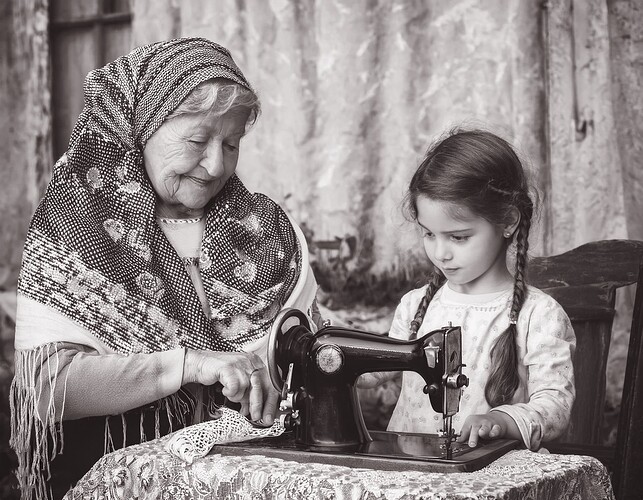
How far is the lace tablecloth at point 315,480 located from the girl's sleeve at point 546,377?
0.18 metres

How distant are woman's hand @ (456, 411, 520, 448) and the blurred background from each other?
140cm

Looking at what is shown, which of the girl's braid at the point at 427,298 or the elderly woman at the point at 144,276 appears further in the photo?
the girl's braid at the point at 427,298

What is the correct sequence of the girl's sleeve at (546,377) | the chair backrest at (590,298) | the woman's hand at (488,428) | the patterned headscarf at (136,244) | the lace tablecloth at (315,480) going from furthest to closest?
the chair backrest at (590,298), the patterned headscarf at (136,244), the girl's sleeve at (546,377), the woman's hand at (488,428), the lace tablecloth at (315,480)

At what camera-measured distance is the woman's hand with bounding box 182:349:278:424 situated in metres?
2.40

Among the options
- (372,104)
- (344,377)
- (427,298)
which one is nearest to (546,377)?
(427,298)

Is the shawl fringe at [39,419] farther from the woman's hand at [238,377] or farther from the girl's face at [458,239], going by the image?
the girl's face at [458,239]

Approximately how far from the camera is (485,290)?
2.64m

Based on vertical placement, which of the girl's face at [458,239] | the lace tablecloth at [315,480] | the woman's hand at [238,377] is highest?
the girl's face at [458,239]

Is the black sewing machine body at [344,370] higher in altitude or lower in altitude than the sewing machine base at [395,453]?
higher

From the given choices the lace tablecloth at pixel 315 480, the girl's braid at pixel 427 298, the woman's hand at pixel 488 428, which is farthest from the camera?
the girl's braid at pixel 427 298

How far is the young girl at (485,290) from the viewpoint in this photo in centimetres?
246

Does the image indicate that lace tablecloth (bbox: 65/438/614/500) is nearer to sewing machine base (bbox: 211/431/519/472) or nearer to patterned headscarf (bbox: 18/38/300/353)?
sewing machine base (bbox: 211/431/519/472)

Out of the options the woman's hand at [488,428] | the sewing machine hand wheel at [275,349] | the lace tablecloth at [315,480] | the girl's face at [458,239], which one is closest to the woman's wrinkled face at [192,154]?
the girl's face at [458,239]

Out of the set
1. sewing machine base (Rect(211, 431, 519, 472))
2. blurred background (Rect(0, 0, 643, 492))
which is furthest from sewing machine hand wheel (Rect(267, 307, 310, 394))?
blurred background (Rect(0, 0, 643, 492))
